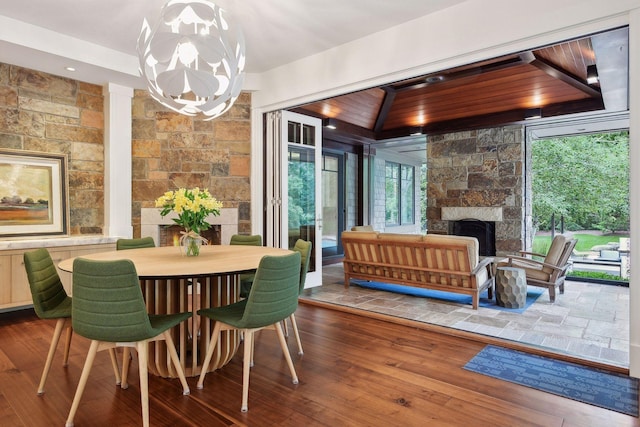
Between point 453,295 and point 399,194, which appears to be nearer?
point 453,295

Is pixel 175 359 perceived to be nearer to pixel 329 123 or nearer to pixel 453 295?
pixel 453 295

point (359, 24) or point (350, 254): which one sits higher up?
point (359, 24)

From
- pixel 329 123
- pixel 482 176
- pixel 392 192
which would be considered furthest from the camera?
pixel 392 192

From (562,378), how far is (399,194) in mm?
7384

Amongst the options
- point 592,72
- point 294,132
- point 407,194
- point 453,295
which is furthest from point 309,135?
point 407,194

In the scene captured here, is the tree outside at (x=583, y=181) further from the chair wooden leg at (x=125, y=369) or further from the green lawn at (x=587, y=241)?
the chair wooden leg at (x=125, y=369)

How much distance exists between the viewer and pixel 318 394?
94.5 inches

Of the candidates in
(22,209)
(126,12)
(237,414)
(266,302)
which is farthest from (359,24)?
(22,209)

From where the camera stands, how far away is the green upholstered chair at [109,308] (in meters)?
2.00

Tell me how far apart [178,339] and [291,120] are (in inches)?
131

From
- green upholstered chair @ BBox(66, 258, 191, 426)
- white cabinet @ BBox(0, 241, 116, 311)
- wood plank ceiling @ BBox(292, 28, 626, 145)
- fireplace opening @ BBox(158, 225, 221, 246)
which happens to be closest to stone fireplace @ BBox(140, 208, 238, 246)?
fireplace opening @ BBox(158, 225, 221, 246)

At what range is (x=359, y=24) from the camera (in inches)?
147

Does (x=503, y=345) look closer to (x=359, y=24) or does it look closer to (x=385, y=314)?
(x=385, y=314)

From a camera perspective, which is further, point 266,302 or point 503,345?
point 503,345
